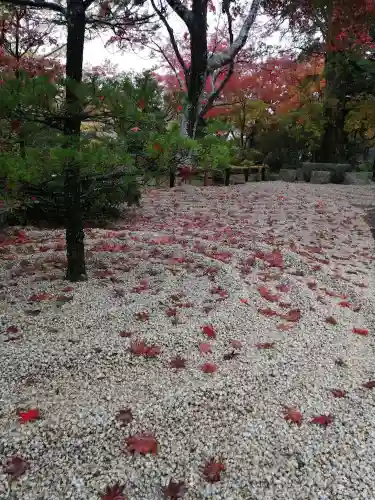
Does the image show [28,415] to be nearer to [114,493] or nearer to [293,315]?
[114,493]

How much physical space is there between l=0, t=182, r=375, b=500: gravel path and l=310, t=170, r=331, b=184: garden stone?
346 inches

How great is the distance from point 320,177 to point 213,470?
39.7ft

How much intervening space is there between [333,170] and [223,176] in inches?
153

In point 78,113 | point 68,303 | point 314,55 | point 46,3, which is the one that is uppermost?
point 314,55

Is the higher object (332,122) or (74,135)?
(332,122)

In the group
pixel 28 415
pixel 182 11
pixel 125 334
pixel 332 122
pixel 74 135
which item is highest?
pixel 182 11

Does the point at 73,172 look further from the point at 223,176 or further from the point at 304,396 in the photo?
the point at 223,176

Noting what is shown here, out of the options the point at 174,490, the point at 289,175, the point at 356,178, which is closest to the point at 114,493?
the point at 174,490

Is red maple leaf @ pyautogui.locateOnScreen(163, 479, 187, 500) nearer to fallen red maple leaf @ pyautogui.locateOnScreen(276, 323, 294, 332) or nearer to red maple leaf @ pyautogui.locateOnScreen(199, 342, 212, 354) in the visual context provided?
red maple leaf @ pyautogui.locateOnScreen(199, 342, 212, 354)

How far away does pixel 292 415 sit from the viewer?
2.19 metres

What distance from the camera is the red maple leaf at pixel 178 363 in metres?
2.47

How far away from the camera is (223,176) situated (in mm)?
11758

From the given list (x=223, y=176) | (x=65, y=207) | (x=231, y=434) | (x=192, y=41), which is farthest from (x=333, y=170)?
(x=231, y=434)

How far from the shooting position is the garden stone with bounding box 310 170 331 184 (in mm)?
12769
